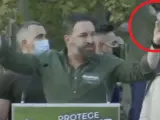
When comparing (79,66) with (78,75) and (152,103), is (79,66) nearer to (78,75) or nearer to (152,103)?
(78,75)

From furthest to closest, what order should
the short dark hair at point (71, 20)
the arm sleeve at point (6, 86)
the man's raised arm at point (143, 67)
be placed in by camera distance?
the arm sleeve at point (6, 86)
the short dark hair at point (71, 20)
the man's raised arm at point (143, 67)

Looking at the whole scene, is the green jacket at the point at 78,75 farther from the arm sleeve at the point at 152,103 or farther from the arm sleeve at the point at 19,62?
the arm sleeve at the point at 152,103

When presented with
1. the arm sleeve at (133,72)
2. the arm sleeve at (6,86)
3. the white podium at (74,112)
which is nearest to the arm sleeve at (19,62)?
the arm sleeve at (6,86)

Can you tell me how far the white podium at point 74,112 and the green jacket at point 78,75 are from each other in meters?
0.06

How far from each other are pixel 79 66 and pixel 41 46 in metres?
0.28

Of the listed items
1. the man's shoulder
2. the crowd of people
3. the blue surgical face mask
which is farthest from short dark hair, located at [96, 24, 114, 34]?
the blue surgical face mask

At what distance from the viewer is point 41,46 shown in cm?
515

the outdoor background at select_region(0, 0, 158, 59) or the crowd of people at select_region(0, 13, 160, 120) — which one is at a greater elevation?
the outdoor background at select_region(0, 0, 158, 59)

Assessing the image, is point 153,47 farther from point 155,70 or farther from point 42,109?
point 42,109

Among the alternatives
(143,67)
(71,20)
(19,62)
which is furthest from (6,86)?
(143,67)

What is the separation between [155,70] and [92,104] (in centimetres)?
44

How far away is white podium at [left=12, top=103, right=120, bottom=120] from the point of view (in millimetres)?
5004

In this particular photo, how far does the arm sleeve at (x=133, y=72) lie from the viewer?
4.98 meters

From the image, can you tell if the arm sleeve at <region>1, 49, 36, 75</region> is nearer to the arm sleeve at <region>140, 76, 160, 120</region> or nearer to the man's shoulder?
the man's shoulder
